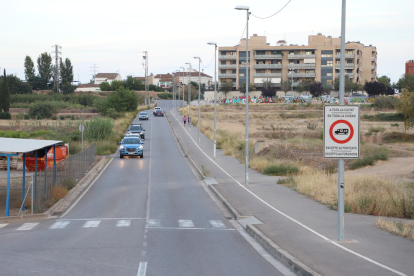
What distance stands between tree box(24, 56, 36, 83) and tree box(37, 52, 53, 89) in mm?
2377

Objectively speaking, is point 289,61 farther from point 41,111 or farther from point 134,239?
point 134,239

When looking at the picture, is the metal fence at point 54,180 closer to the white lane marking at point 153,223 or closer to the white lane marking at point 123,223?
the white lane marking at point 123,223

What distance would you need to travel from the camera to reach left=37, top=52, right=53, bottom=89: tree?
142 meters

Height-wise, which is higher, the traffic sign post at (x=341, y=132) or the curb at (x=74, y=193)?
the traffic sign post at (x=341, y=132)

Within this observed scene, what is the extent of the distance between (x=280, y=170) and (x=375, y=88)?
325 ft

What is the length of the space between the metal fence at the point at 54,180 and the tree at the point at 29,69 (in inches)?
4899

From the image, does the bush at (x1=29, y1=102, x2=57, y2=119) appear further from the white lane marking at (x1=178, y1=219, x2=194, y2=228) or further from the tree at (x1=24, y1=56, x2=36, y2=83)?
the white lane marking at (x1=178, y1=219, x2=194, y2=228)

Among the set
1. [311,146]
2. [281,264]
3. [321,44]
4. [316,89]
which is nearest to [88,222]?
[281,264]

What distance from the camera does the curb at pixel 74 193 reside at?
1788cm

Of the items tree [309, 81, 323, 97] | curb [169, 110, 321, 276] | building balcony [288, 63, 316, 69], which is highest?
building balcony [288, 63, 316, 69]

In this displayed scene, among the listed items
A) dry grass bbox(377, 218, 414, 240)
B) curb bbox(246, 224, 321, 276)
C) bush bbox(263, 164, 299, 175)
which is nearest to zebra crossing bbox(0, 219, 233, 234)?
curb bbox(246, 224, 321, 276)

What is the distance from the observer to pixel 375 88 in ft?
385

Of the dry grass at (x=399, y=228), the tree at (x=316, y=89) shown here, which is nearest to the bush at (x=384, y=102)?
the tree at (x=316, y=89)

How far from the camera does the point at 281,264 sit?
9688 millimetres
